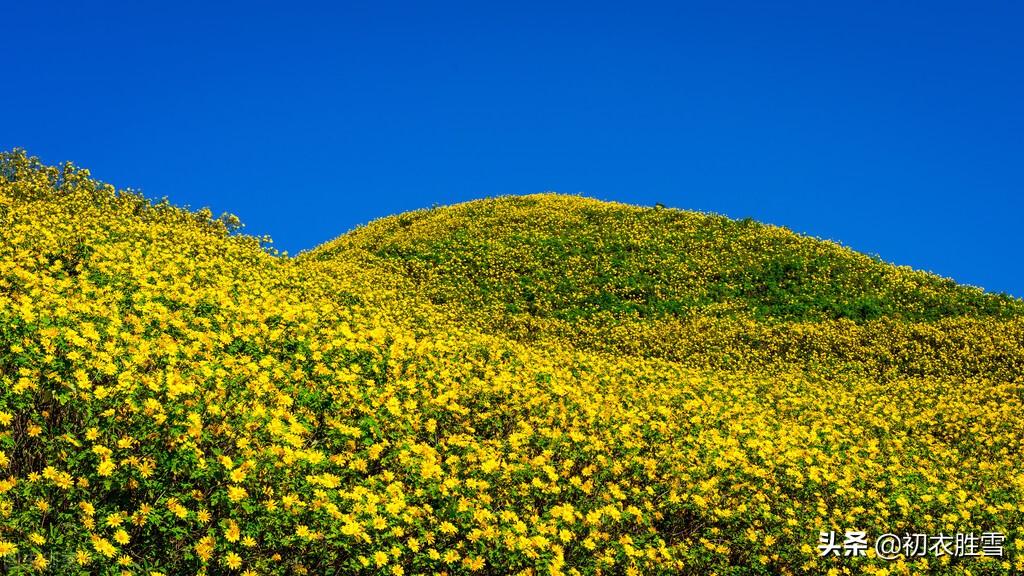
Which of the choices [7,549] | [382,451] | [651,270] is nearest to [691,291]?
[651,270]

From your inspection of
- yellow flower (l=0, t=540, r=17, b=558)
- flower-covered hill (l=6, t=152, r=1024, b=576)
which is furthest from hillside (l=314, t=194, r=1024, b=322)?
yellow flower (l=0, t=540, r=17, b=558)

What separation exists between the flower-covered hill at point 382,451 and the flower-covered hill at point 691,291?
8.70 m

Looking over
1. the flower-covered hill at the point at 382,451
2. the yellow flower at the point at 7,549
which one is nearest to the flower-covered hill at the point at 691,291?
the flower-covered hill at the point at 382,451

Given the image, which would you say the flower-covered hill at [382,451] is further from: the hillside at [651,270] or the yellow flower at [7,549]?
the hillside at [651,270]

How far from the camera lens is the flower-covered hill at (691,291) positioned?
2784 centimetres

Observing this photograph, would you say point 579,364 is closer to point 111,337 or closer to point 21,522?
point 111,337

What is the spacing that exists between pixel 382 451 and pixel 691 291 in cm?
2746

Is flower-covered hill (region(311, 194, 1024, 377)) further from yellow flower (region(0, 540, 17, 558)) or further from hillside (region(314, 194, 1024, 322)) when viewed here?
yellow flower (region(0, 540, 17, 558))

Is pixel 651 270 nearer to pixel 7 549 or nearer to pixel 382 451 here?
pixel 382 451

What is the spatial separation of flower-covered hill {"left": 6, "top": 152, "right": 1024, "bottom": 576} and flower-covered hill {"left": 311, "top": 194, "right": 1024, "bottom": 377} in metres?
8.70

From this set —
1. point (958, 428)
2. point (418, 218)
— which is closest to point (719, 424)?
point (958, 428)

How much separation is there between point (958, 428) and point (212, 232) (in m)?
26.7

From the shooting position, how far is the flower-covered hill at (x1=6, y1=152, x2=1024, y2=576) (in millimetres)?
6320

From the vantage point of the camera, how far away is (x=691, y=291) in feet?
112
